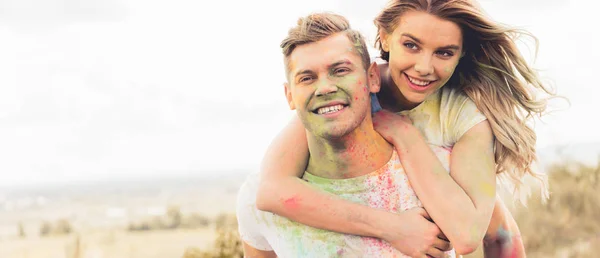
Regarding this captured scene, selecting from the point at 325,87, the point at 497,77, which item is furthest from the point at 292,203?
the point at 497,77

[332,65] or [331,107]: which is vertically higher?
[332,65]

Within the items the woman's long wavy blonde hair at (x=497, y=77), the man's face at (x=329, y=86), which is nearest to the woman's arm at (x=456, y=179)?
the woman's long wavy blonde hair at (x=497, y=77)

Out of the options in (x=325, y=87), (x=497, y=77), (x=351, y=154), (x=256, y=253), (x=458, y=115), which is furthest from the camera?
(x=256, y=253)

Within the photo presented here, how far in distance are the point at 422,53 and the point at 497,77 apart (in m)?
0.67

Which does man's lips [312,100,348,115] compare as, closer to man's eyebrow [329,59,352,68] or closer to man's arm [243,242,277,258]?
man's eyebrow [329,59,352,68]

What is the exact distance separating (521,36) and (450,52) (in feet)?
2.15

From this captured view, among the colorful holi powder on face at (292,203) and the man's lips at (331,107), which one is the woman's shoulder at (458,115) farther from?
the colorful holi powder on face at (292,203)

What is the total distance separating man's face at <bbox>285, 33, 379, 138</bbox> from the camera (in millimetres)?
4090

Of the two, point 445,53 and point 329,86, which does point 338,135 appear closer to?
point 329,86

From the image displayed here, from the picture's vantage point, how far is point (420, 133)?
14.6ft

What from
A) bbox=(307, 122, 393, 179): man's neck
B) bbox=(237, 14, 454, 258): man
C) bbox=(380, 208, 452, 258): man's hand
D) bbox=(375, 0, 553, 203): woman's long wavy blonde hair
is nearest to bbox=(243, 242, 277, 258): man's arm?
bbox=(237, 14, 454, 258): man

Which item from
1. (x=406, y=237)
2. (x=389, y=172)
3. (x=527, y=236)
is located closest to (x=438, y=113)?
(x=389, y=172)

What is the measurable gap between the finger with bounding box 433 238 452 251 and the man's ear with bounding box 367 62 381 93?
0.83 meters

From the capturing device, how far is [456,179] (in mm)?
4277
